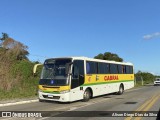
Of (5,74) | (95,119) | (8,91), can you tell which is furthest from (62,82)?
(5,74)

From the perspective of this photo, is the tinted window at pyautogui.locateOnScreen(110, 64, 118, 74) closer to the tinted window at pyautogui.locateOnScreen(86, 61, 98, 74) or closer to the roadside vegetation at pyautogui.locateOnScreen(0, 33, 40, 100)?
the tinted window at pyautogui.locateOnScreen(86, 61, 98, 74)

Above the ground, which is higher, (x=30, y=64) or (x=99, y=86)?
(x=30, y=64)

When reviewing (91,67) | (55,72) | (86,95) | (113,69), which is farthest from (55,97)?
(113,69)

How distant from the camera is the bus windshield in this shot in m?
19.1

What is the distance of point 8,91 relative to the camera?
2594 centimetres

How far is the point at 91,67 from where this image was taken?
22234mm

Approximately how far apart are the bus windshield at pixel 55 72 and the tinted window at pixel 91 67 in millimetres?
2299

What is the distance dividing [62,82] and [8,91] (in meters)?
8.47

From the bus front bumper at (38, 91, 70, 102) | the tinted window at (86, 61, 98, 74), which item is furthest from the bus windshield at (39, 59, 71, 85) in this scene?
the tinted window at (86, 61, 98, 74)

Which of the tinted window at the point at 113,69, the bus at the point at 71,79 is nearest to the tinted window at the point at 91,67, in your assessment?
the bus at the point at 71,79

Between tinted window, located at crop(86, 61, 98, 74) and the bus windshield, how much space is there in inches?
90.5

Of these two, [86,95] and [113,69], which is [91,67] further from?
[113,69]

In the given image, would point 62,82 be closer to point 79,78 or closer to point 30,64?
point 79,78

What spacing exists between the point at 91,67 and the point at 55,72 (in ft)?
11.4
